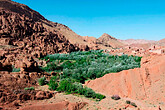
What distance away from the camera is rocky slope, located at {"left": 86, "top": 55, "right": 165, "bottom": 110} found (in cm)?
1322

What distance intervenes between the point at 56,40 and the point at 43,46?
10.9 m

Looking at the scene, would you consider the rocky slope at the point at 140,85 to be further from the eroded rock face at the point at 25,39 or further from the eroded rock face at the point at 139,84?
the eroded rock face at the point at 25,39

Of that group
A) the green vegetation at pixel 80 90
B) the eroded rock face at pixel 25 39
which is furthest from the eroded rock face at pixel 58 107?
the eroded rock face at pixel 25 39

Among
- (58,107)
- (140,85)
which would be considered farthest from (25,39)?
(140,85)

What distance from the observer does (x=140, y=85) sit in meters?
14.2

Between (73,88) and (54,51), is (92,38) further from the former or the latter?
(73,88)

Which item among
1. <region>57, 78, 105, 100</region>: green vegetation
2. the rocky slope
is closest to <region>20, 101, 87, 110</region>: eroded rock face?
<region>57, 78, 105, 100</region>: green vegetation

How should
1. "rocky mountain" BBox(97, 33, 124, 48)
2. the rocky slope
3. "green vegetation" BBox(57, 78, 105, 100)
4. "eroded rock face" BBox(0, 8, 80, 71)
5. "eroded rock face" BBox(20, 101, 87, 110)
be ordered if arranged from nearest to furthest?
"eroded rock face" BBox(20, 101, 87, 110) < the rocky slope < "green vegetation" BBox(57, 78, 105, 100) < "eroded rock face" BBox(0, 8, 80, 71) < "rocky mountain" BBox(97, 33, 124, 48)

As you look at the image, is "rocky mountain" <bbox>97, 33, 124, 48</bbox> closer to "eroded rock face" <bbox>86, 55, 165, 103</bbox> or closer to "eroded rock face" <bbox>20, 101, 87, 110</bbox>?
"eroded rock face" <bbox>86, 55, 165, 103</bbox>

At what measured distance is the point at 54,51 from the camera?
52.7 metres

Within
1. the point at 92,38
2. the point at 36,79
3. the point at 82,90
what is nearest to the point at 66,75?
the point at 36,79

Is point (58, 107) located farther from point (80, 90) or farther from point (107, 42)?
point (107, 42)

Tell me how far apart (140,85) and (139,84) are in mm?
134

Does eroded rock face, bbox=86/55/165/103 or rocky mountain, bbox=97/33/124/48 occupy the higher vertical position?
rocky mountain, bbox=97/33/124/48
